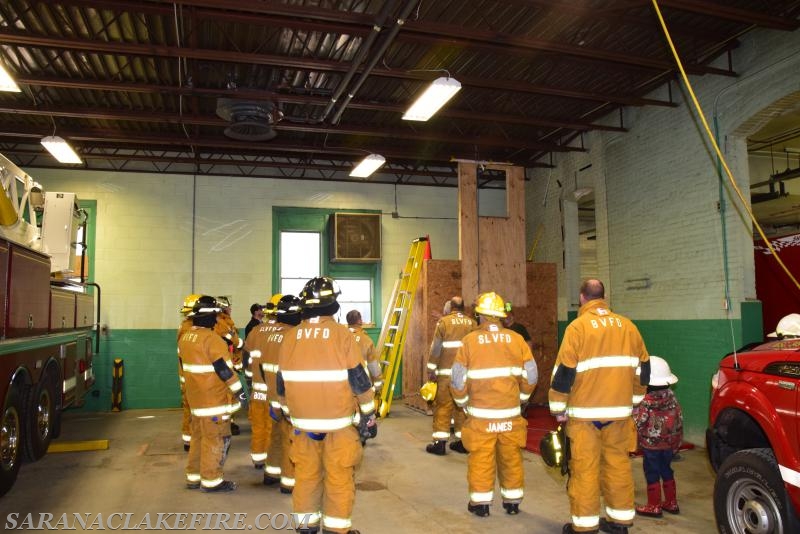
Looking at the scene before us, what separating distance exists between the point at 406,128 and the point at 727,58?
6.01 m

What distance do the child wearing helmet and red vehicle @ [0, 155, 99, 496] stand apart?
5.95 metres

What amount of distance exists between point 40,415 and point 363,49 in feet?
19.7

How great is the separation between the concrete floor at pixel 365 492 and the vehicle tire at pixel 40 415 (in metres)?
0.39

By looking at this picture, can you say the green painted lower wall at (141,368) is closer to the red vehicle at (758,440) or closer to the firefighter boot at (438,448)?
the firefighter boot at (438,448)

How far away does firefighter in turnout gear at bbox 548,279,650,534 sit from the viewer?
4859 mm

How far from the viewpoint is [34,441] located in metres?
6.99

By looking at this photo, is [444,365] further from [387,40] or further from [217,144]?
[217,144]

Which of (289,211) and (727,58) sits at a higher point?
(727,58)

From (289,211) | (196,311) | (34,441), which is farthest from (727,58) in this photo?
(34,441)

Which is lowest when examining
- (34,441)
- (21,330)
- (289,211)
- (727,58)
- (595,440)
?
(34,441)

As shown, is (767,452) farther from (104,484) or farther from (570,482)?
(104,484)

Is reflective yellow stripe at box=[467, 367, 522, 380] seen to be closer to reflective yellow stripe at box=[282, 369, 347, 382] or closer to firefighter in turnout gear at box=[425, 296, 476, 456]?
reflective yellow stripe at box=[282, 369, 347, 382]

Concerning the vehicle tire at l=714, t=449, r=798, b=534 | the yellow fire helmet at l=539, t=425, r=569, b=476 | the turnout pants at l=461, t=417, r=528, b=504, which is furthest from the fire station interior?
the vehicle tire at l=714, t=449, r=798, b=534

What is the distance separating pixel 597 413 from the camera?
485 centimetres
